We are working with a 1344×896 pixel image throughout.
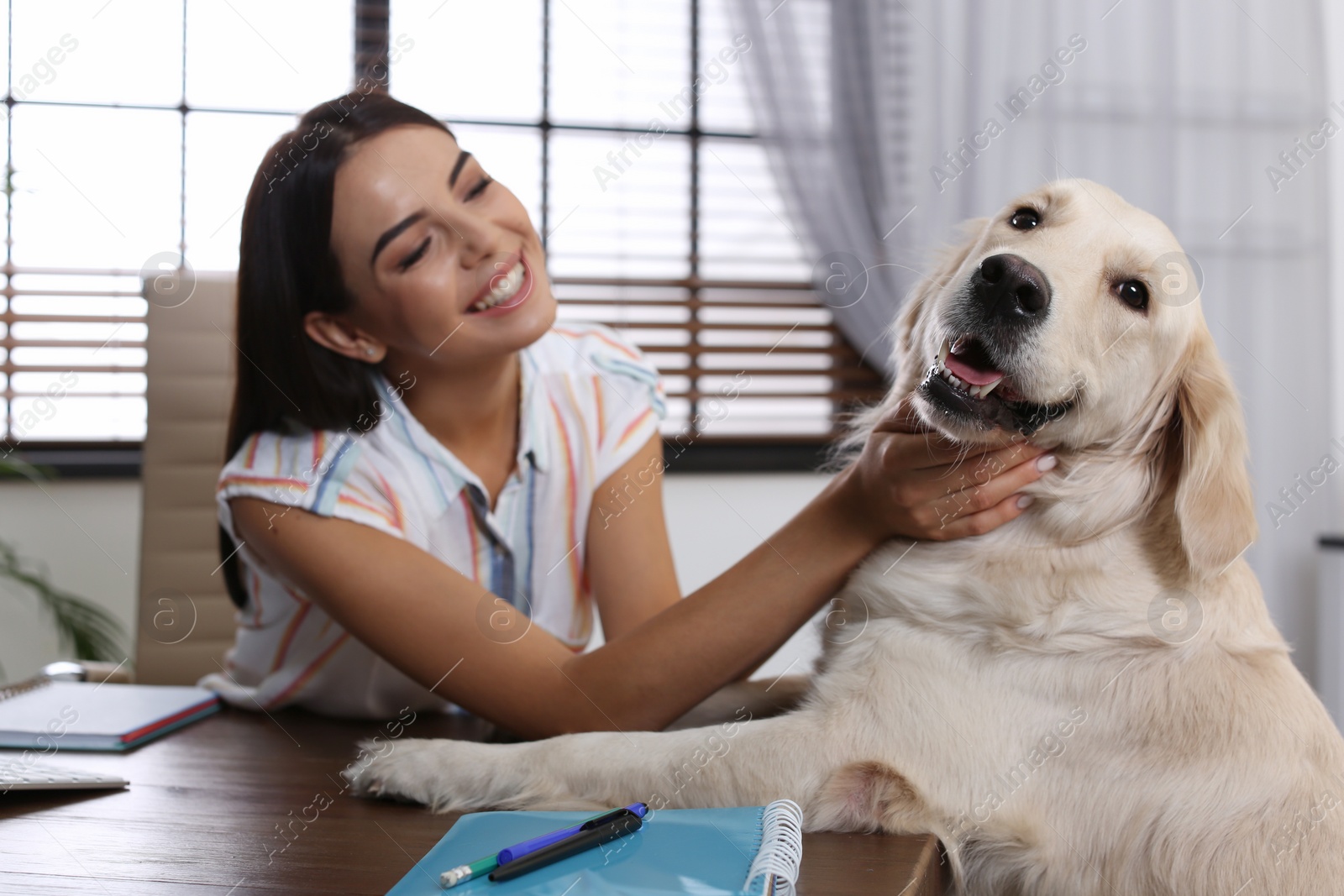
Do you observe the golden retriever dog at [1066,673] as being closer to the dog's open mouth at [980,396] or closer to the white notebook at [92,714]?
the dog's open mouth at [980,396]

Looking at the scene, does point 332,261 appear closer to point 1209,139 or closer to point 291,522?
point 291,522

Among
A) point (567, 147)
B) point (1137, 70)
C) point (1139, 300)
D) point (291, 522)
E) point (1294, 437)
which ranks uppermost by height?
point (1137, 70)

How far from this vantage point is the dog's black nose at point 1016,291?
3.00 ft

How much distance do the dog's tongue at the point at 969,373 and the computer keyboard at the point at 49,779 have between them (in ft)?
2.98

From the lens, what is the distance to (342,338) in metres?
1.23

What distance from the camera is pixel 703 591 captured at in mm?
953

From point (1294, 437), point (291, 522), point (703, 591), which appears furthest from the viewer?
point (1294, 437)

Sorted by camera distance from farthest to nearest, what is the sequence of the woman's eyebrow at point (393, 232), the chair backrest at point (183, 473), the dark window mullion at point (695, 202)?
the dark window mullion at point (695, 202), the chair backrest at point (183, 473), the woman's eyebrow at point (393, 232)

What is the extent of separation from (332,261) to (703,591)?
639mm

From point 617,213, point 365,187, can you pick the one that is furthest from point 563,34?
point 365,187

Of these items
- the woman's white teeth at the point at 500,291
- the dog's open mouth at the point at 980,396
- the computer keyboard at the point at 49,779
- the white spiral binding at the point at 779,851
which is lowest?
the computer keyboard at the point at 49,779

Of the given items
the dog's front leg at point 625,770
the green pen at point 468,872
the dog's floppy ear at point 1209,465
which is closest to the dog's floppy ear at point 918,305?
the dog's floppy ear at point 1209,465

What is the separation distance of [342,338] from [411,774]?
624 millimetres

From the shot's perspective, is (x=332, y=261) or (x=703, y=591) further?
(x=332, y=261)
